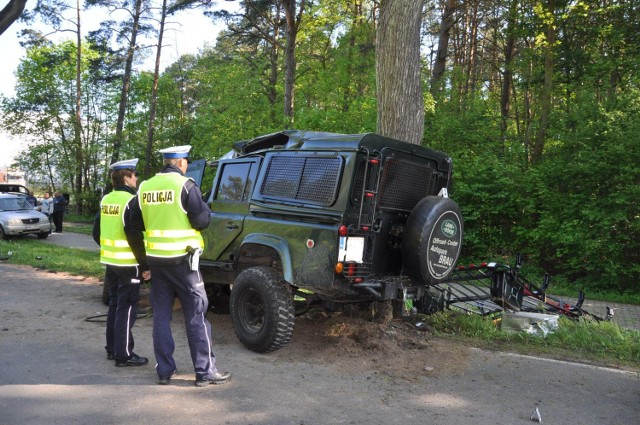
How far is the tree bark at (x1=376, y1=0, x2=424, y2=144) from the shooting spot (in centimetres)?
801

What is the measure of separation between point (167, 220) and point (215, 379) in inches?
54.6

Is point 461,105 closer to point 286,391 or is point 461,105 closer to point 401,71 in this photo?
point 401,71

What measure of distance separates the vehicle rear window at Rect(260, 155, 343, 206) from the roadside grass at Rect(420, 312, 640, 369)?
2.33 meters

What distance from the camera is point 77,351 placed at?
5.41 m

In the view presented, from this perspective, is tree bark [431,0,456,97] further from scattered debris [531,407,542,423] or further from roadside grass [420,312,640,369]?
scattered debris [531,407,542,423]

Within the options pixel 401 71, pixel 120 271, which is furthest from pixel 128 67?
pixel 120 271

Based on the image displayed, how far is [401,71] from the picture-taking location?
8.04 m

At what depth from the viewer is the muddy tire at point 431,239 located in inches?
211

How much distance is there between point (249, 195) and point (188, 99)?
35044mm


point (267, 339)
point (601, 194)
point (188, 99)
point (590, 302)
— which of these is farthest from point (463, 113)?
point (188, 99)

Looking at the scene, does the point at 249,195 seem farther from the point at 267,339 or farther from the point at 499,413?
the point at 499,413

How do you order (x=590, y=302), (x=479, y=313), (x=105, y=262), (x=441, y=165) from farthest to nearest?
1. (x=590, y=302)
2. (x=479, y=313)
3. (x=441, y=165)
4. (x=105, y=262)

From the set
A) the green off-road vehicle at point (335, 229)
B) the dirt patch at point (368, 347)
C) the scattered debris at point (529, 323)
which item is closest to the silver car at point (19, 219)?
the dirt patch at point (368, 347)

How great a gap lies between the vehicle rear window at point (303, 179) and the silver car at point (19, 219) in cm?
1409
